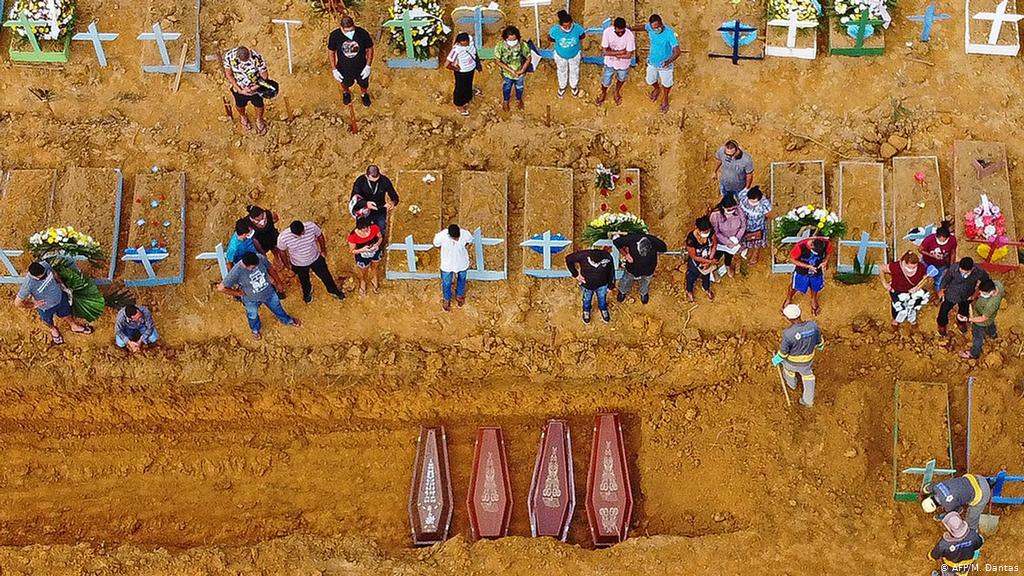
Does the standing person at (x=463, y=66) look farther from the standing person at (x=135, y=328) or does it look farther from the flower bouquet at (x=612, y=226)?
the standing person at (x=135, y=328)

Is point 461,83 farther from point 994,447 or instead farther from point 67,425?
point 994,447

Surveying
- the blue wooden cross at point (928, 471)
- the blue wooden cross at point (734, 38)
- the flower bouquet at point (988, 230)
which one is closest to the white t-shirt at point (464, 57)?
the blue wooden cross at point (734, 38)

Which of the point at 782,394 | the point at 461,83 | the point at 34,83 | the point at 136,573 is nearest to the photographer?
the point at 136,573

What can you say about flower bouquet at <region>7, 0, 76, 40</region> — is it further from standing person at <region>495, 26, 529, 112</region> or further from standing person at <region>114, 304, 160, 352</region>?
standing person at <region>495, 26, 529, 112</region>

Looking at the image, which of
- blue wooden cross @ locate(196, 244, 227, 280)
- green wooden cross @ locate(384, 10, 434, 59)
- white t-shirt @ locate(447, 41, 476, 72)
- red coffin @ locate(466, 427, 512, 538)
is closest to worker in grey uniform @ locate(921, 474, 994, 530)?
red coffin @ locate(466, 427, 512, 538)

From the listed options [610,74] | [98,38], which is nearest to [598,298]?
[610,74]

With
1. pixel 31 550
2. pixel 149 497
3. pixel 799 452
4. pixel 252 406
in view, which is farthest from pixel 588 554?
pixel 31 550
